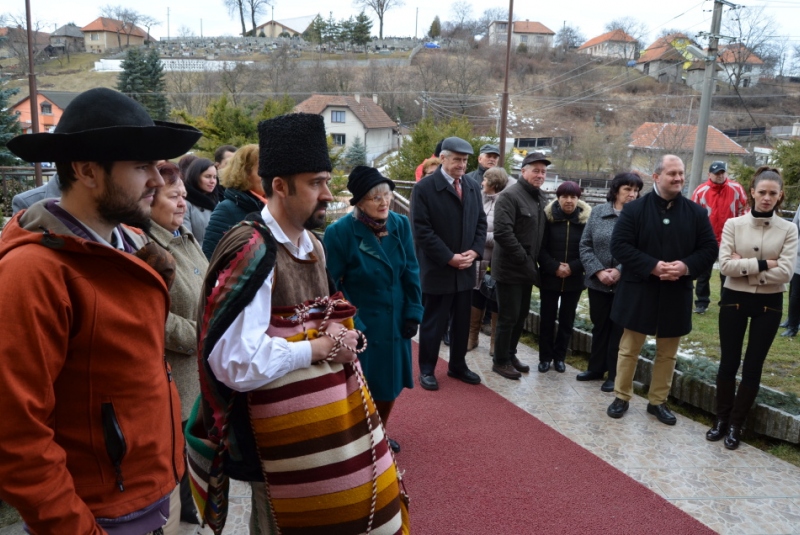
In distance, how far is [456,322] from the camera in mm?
5477

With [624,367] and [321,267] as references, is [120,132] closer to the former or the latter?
[321,267]

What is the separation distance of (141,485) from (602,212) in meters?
4.71

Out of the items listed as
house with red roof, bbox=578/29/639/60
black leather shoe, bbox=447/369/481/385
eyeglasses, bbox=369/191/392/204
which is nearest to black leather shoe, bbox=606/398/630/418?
black leather shoe, bbox=447/369/481/385

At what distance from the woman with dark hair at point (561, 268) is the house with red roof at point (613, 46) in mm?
82214

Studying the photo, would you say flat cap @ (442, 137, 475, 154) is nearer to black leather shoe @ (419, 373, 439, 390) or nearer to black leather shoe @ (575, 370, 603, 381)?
black leather shoe @ (419, 373, 439, 390)

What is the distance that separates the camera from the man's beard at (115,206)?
5.61 feet

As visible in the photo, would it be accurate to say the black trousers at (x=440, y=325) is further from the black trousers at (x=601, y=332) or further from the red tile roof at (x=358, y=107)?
the red tile roof at (x=358, y=107)

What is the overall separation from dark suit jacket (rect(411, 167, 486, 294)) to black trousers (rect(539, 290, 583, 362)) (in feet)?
3.04

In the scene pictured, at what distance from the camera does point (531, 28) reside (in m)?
102

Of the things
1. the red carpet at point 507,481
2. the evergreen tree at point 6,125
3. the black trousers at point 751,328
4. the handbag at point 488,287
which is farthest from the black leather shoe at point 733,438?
the evergreen tree at point 6,125

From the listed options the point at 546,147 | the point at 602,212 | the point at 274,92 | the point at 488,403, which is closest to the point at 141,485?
the point at 488,403

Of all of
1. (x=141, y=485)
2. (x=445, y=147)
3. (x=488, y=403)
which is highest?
(x=445, y=147)

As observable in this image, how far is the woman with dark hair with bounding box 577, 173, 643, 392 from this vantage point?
5449 mm

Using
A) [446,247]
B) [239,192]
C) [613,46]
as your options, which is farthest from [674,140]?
[613,46]
